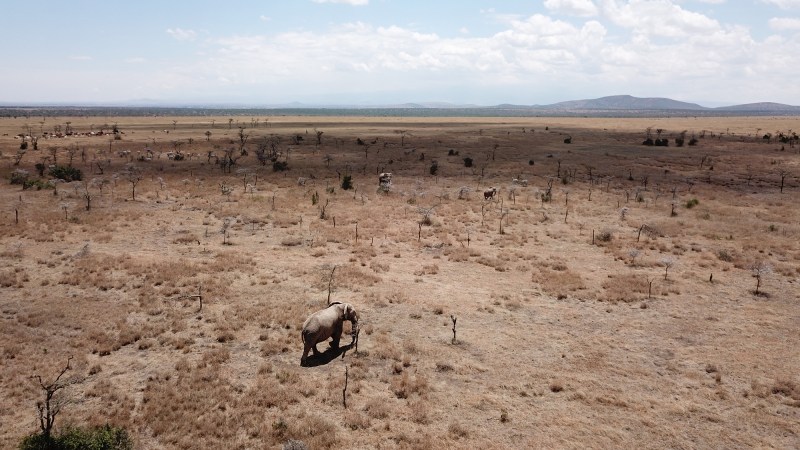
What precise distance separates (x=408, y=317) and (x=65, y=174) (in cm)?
3407

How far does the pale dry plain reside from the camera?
400 inches

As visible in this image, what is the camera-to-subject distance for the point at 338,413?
10398mm

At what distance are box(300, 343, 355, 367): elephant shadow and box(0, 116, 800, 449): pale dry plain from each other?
27 centimetres

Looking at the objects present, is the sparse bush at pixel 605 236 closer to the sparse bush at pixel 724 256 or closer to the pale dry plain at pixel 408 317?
the pale dry plain at pixel 408 317

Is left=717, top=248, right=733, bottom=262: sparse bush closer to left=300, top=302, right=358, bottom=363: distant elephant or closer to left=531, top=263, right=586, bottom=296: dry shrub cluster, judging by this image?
left=531, top=263, right=586, bottom=296: dry shrub cluster

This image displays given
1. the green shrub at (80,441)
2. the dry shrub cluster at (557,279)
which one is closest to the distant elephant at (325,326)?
the green shrub at (80,441)

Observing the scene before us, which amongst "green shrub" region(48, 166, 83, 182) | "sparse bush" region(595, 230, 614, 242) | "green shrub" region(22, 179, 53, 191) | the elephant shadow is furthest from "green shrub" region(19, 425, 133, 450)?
"green shrub" region(48, 166, 83, 182)

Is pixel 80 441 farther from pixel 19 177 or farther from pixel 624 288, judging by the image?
pixel 19 177

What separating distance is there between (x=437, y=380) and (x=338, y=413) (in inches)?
109

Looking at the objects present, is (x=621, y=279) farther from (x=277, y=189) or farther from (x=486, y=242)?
(x=277, y=189)

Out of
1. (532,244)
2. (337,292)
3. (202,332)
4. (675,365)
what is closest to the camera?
(675,365)

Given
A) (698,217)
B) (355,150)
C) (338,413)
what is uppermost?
(355,150)

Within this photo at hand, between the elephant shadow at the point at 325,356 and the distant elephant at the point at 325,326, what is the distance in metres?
0.11

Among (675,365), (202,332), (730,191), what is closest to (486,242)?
(675,365)
